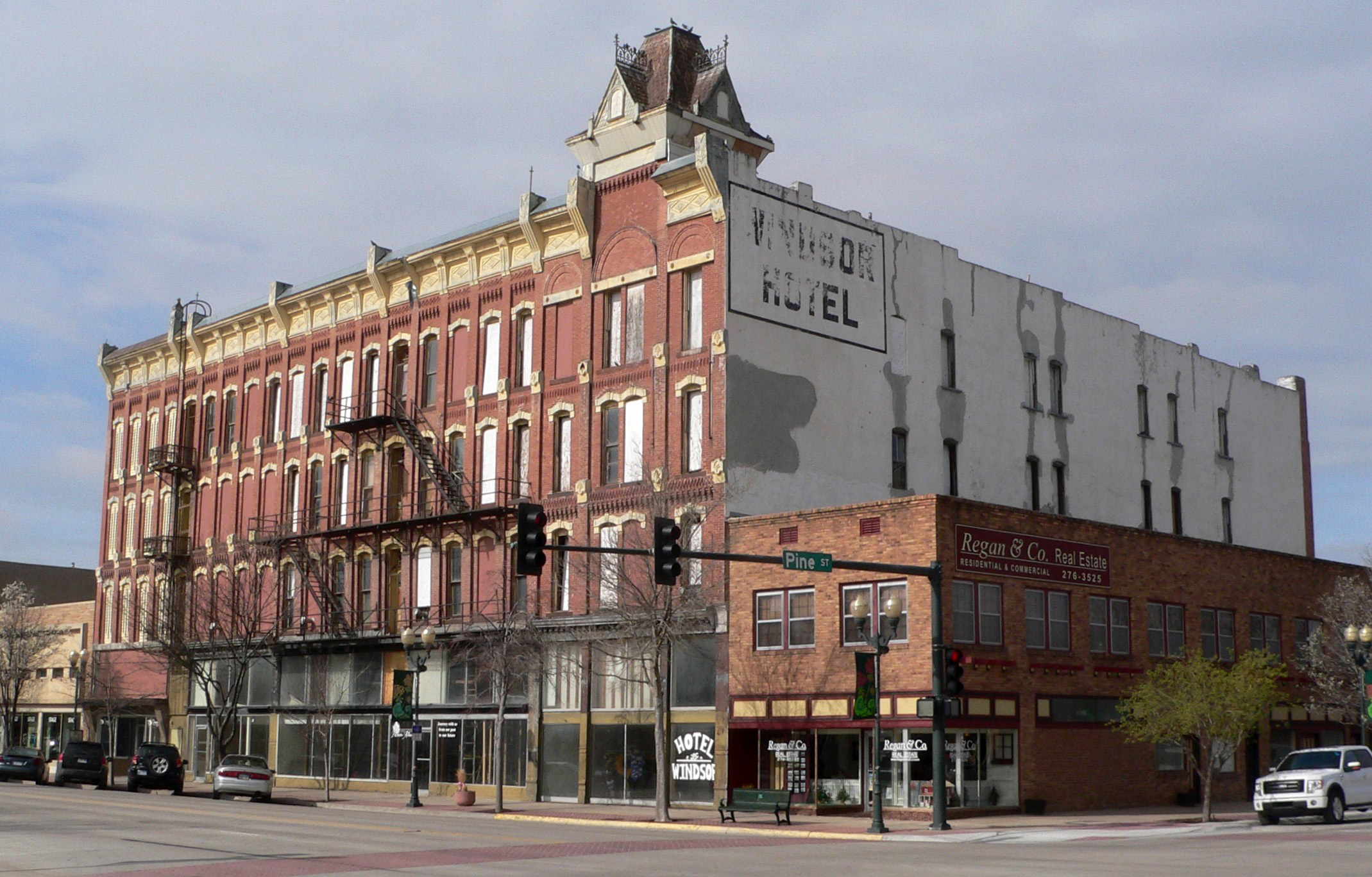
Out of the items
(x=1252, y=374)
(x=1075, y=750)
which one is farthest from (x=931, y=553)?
(x=1252, y=374)

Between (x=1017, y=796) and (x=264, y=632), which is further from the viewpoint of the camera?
(x=264, y=632)

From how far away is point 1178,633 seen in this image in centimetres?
4400

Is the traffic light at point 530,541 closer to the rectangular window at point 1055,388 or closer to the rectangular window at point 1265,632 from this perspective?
the rectangular window at point 1265,632

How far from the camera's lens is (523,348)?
50.5 metres

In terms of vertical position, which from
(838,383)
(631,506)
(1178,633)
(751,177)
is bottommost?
(1178,633)

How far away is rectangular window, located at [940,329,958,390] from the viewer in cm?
4919

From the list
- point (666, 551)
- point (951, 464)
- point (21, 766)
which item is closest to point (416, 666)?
point (951, 464)

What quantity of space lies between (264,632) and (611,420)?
20.0 meters

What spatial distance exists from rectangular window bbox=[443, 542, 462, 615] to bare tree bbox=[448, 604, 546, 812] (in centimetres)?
158

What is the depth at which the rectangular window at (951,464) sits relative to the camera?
48.8 meters

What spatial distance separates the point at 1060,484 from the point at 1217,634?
28.8 ft

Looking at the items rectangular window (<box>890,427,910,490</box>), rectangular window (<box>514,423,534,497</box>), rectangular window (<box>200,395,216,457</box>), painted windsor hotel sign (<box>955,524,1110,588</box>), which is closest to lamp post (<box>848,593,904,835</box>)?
painted windsor hotel sign (<box>955,524,1110,588</box>)

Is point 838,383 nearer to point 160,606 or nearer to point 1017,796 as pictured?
point 1017,796

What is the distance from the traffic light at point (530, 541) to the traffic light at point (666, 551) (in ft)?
6.71
